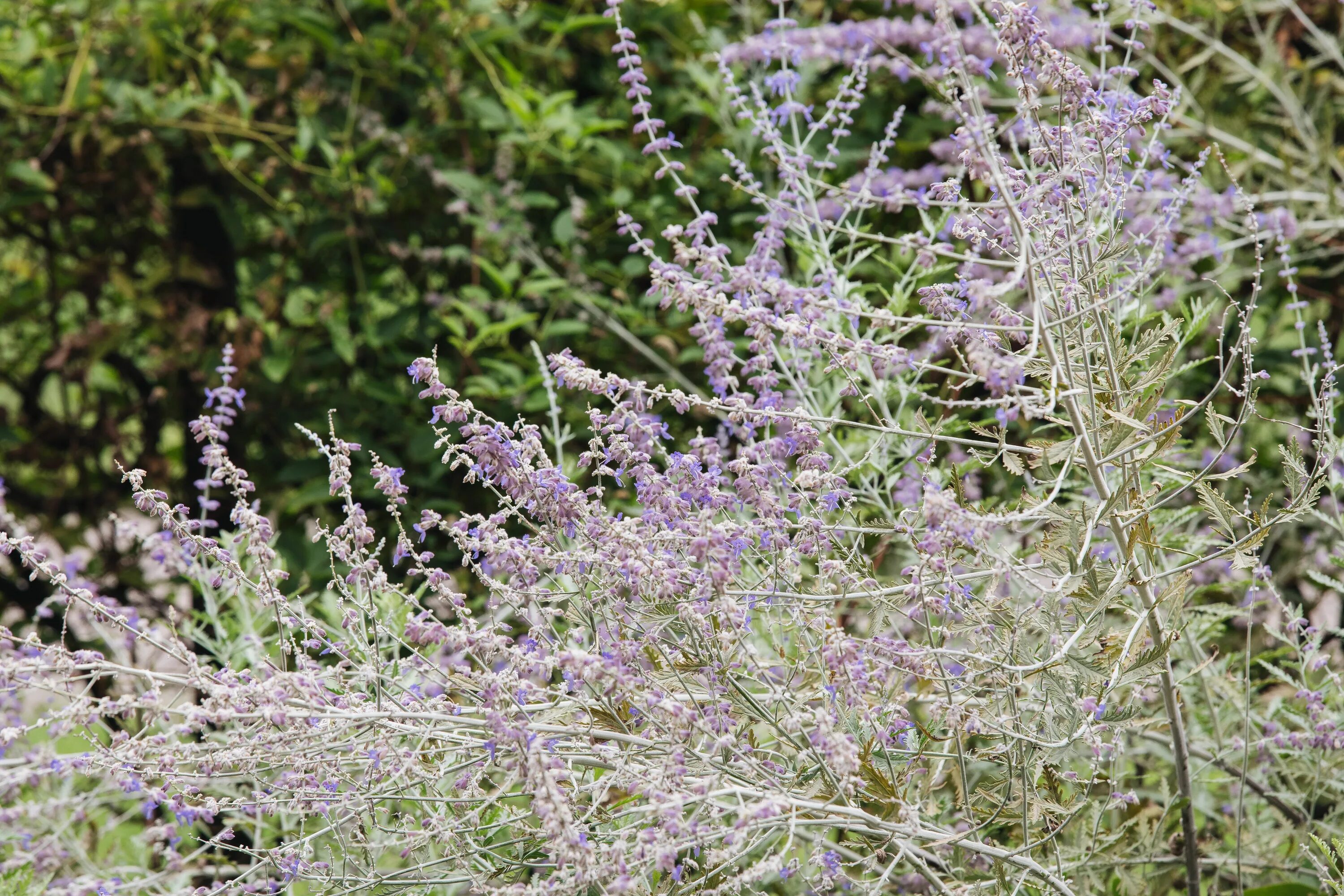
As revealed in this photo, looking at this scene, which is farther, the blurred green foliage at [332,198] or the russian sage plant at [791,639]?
the blurred green foliage at [332,198]

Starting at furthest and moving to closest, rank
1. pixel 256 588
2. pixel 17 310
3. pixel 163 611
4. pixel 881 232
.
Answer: pixel 17 310 < pixel 163 611 < pixel 881 232 < pixel 256 588

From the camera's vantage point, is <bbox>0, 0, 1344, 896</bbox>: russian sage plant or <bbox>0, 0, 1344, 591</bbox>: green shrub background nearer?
<bbox>0, 0, 1344, 896</bbox>: russian sage plant

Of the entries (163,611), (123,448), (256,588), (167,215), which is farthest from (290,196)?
(256,588)

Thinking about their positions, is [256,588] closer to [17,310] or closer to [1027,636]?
[1027,636]

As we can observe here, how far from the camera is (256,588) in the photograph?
1.96 metres

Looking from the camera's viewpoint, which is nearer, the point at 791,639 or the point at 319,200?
the point at 791,639

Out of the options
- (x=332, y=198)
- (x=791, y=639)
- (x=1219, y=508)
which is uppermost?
(x=332, y=198)

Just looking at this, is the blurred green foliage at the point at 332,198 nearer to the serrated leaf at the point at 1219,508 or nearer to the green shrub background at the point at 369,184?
the green shrub background at the point at 369,184

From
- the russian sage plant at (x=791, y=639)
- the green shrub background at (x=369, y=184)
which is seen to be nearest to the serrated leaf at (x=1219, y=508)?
the russian sage plant at (x=791, y=639)

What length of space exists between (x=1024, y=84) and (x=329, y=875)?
158 centimetres

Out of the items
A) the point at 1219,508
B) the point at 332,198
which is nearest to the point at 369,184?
the point at 332,198

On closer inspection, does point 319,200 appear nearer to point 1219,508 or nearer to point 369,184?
point 369,184

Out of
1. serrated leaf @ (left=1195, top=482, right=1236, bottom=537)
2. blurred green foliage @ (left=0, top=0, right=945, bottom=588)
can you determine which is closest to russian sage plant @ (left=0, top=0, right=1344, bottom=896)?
serrated leaf @ (left=1195, top=482, right=1236, bottom=537)

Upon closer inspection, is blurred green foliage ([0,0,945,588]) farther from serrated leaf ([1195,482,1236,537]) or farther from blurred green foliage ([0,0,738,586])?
serrated leaf ([1195,482,1236,537])
